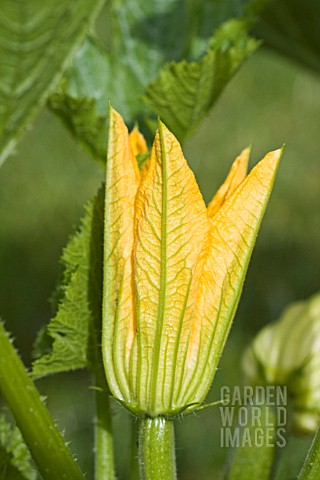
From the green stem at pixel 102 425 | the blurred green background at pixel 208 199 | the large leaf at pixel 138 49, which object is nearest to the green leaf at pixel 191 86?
the large leaf at pixel 138 49

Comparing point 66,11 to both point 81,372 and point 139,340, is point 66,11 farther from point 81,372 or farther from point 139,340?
point 81,372

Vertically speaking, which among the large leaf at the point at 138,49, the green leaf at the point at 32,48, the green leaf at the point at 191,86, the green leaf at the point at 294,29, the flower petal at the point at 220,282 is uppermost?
the green leaf at the point at 294,29

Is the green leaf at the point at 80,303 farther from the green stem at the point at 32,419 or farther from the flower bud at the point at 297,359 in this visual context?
the flower bud at the point at 297,359

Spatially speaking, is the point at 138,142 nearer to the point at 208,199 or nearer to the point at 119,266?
the point at 119,266

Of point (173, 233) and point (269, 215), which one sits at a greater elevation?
point (269, 215)

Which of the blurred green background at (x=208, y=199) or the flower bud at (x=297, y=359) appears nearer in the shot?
the flower bud at (x=297, y=359)

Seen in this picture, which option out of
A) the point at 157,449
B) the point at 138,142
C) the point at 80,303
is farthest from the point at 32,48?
the point at 157,449

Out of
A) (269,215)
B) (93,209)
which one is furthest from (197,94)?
(269,215)

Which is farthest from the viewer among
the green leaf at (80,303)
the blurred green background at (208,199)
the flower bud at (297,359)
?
the blurred green background at (208,199)
